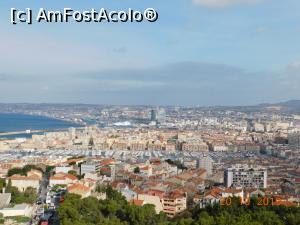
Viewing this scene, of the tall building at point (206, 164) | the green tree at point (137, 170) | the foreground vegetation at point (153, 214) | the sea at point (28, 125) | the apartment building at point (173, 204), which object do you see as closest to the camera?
the foreground vegetation at point (153, 214)

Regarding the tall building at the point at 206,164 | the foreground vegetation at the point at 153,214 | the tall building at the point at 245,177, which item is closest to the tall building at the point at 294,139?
the tall building at the point at 206,164

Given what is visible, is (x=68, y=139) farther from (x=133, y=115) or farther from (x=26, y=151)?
(x=133, y=115)

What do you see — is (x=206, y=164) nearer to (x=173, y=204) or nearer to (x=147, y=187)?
(x=147, y=187)

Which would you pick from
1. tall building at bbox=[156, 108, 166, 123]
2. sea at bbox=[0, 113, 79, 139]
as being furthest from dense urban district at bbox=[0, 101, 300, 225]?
tall building at bbox=[156, 108, 166, 123]

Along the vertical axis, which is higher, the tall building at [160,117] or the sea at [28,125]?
the tall building at [160,117]

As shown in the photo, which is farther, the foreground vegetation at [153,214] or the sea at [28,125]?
the sea at [28,125]

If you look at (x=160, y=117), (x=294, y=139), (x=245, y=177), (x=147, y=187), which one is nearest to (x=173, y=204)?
(x=147, y=187)

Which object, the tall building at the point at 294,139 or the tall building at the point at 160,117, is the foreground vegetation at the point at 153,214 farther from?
the tall building at the point at 160,117
